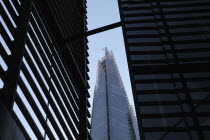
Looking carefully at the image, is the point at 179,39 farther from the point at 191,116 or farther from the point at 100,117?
the point at 100,117

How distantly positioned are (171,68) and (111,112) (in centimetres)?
8773

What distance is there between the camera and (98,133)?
88812 mm

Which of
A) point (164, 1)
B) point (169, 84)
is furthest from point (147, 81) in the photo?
point (164, 1)

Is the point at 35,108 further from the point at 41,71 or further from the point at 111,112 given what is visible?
the point at 111,112

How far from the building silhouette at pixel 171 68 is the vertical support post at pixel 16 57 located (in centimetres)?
190

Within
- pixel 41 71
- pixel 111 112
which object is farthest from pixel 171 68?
pixel 111 112

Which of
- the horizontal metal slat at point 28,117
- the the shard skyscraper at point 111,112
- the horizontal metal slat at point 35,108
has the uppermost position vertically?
the the shard skyscraper at point 111,112

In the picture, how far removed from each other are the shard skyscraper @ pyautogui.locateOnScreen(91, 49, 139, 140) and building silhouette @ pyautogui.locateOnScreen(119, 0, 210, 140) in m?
77.0

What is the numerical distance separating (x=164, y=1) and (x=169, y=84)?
346 cm

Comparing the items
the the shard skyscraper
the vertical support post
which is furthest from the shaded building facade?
the the shard skyscraper

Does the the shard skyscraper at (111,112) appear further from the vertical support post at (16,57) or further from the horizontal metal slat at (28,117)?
the horizontal metal slat at (28,117)

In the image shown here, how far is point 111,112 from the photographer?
9262cm

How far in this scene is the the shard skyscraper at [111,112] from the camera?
87.1 meters

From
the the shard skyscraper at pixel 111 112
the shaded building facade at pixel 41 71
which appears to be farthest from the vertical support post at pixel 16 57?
the the shard skyscraper at pixel 111 112
